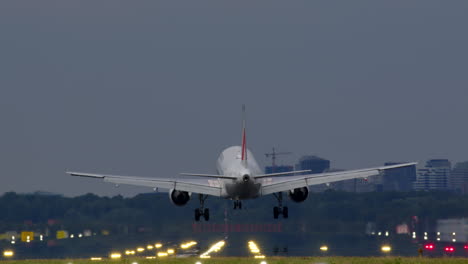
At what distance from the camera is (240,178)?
277ft

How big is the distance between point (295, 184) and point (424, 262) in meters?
26.6

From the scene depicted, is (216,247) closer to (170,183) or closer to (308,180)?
(170,183)

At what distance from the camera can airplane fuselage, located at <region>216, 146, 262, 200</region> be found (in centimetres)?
8494

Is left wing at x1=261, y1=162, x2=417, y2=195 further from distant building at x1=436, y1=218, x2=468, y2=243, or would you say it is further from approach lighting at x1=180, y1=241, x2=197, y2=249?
distant building at x1=436, y1=218, x2=468, y2=243

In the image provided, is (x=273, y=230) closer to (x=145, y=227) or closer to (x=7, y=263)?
(x=145, y=227)

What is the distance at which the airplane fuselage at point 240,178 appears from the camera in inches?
3344

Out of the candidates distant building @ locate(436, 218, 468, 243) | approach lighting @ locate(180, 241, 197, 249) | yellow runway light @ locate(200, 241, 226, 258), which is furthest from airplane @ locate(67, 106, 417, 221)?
distant building @ locate(436, 218, 468, 243)

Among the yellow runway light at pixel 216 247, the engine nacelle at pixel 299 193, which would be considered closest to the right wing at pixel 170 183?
the engine nacelle at pixel 299 193

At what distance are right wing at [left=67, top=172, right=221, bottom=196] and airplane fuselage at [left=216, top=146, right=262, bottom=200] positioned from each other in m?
1.26

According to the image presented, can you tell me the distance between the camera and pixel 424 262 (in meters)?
64.9

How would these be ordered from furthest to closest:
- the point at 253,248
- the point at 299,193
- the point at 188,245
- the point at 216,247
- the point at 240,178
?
the point at 188,245
the point at 216,247
the point at 253,248
the point at 299,193
the point at 240,178

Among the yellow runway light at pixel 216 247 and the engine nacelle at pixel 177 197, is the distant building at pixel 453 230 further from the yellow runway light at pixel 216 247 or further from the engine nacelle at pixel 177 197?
the engine nacelle at pixel 177 197

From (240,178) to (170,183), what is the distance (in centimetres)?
1029

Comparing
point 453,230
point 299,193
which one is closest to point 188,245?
point 453,230
